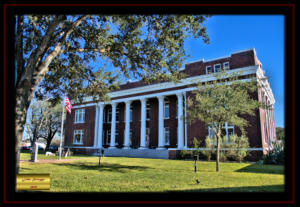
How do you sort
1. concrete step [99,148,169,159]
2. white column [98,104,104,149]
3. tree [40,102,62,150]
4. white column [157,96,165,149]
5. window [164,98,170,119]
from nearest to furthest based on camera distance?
concrete step [99,148,169,159], white column [157,96,165,149], window [164,98,170,119], white column [98,104,104,149], tree [40,102,62,150]

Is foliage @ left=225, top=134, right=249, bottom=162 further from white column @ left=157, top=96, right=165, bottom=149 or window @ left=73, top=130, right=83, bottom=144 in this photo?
window @ left=73, top=130, right=83, bottom=144

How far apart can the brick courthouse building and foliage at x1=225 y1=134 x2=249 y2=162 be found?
61.0 inches

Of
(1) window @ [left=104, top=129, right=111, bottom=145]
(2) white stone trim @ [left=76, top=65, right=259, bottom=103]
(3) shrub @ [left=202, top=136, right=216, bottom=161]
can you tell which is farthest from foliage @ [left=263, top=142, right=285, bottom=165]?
(1) window @ [left=104, top=129, right=111, bottom=145]

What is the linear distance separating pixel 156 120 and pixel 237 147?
43.8ft

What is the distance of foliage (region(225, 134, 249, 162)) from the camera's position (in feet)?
64.4

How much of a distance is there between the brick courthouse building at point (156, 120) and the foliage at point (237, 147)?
1.55 m

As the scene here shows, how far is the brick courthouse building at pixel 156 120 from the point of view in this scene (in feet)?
75.8

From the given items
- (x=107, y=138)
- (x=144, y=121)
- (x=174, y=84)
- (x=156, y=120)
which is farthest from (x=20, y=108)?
(x=107, y=138)

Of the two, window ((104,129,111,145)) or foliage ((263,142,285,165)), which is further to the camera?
window ((104,129,111,145))

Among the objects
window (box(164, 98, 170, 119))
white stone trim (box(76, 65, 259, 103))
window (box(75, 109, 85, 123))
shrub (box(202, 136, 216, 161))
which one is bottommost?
shrub (box(202, 136, 216, 161))

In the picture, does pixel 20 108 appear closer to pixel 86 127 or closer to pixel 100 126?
pixel 100 126
